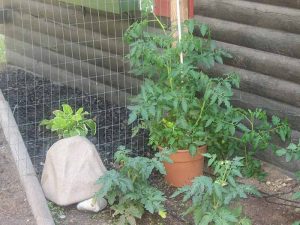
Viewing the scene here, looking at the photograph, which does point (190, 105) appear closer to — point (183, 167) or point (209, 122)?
point (209, 122)

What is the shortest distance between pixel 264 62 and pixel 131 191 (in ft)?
5.22

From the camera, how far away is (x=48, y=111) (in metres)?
6.97

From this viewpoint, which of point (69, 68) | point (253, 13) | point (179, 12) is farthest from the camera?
point (69, 68)

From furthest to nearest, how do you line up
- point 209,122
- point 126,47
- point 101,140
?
point 126,47, point 101,140, point 209,122

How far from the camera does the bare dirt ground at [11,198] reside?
185 inches

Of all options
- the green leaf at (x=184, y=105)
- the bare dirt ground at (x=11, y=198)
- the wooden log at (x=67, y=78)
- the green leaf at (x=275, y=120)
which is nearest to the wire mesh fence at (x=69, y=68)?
the wooden log at (x=67, y=78)

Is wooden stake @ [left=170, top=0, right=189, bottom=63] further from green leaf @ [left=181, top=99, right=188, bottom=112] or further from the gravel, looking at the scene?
the gravel

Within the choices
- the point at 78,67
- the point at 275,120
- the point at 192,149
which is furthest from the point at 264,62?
the point at 78,67

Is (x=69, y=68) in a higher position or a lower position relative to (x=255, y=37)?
lower

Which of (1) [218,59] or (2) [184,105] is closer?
(2) [184,105]

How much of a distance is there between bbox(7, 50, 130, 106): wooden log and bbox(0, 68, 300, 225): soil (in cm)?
7

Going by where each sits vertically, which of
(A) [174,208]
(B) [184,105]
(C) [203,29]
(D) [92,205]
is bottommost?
(A) [174,208]

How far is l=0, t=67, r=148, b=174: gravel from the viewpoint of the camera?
19.6 feet

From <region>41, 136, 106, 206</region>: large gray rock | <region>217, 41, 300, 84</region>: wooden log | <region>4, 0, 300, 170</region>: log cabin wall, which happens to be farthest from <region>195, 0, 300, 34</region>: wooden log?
<region>41, 136, 106, 206</region>: large gray rock
